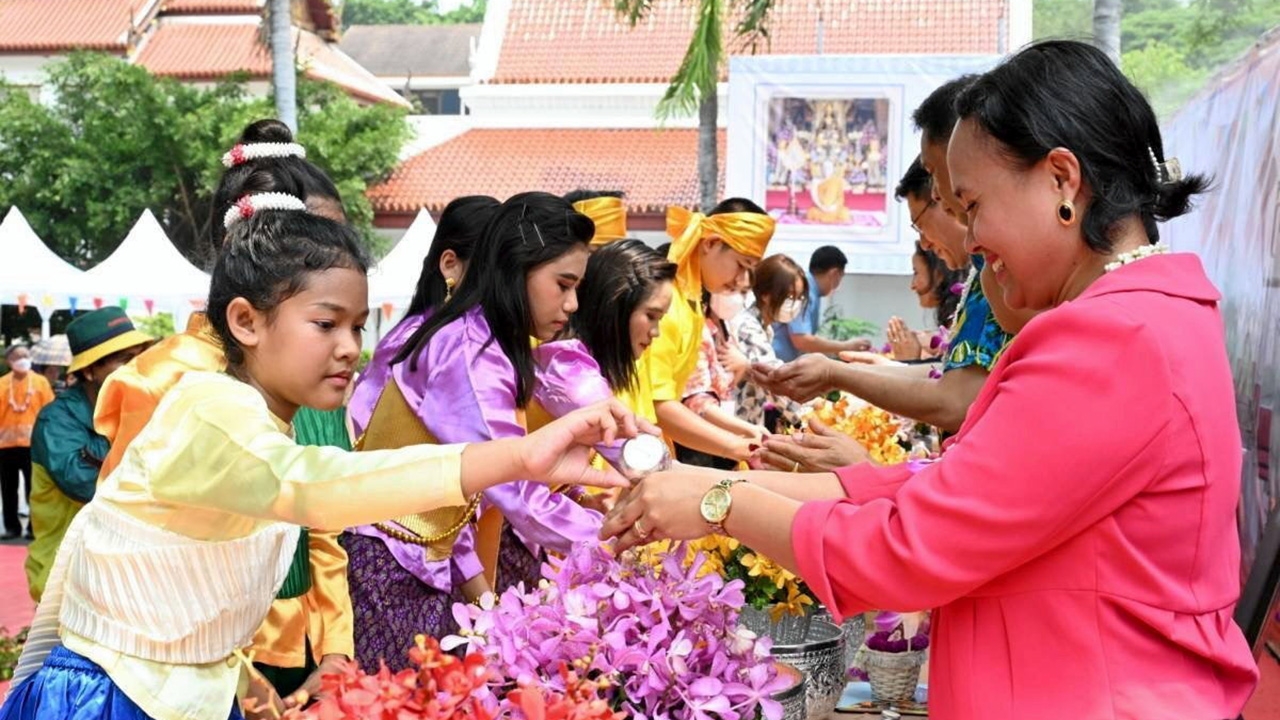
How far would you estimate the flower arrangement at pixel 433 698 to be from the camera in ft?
5.02

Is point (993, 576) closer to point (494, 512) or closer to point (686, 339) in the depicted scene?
point (494, 512)

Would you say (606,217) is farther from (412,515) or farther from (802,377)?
A: (412,515)

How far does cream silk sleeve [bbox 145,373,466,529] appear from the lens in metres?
1.88

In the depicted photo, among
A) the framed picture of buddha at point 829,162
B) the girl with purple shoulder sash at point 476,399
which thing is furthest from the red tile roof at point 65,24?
the girl with purple shoulder sash at point 476,399

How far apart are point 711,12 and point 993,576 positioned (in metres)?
11.8

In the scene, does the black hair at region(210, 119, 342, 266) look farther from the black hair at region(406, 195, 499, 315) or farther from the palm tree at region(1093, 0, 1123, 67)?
the palm tree at region(1093, 0, 1123, 67)

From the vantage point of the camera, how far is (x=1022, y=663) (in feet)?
5.45

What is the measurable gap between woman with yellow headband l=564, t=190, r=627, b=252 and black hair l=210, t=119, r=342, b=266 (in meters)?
1.14

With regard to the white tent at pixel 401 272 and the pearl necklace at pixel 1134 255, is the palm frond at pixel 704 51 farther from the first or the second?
the pearl necklace at pixel 1134 255

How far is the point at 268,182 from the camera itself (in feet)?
10.9

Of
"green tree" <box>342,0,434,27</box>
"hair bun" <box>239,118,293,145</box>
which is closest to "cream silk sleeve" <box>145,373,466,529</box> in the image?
"hair bun" <box>239,118,293,145</box>

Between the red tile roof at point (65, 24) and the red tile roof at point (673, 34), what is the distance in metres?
9.02

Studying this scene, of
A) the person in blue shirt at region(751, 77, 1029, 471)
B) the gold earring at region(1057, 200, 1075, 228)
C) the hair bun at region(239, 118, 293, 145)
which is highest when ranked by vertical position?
the gold earring at region(1057, 200, 1075, 228)

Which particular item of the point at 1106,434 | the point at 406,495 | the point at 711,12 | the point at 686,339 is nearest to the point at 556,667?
the point at 406,495
